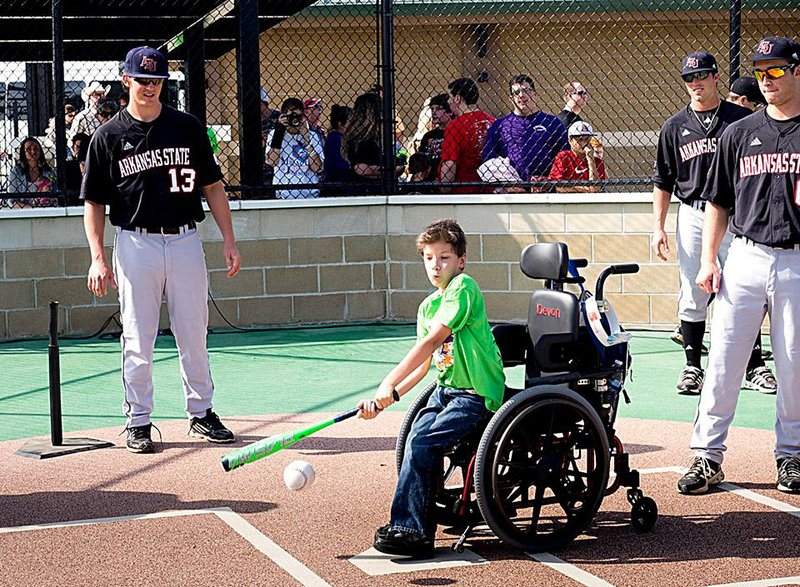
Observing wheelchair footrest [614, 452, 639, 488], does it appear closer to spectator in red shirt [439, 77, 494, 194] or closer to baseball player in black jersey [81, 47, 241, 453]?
baseball player in black jersey [81, 47, 241, 453]

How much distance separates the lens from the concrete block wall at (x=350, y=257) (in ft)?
34.0

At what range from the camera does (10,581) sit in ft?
15.1

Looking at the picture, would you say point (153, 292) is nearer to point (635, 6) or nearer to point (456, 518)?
point (456, 518)

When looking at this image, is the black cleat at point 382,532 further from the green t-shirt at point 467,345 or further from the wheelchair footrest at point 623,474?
the wheelchair footrest at point 623,474

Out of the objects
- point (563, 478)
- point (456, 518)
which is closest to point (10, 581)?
point (456, 518)

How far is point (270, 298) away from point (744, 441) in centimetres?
515

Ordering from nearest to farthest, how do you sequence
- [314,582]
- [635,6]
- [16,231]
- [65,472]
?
[314,582], [65,472], [16,231], [635,6]

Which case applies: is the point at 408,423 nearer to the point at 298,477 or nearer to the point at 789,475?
the point at 298,477

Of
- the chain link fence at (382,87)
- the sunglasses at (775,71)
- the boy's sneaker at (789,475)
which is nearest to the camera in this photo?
the sunglasses at (775,71)

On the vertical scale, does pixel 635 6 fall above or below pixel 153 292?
above

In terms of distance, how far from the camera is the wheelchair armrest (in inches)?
209

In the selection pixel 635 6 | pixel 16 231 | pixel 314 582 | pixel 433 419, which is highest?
pixel 635 6

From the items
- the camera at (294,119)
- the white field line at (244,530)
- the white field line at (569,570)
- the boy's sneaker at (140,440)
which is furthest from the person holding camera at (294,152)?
the white field line at (569,570)

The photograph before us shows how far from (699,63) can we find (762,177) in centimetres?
226
